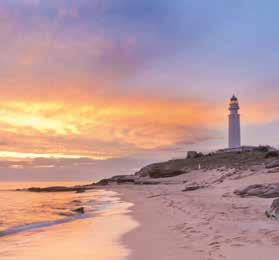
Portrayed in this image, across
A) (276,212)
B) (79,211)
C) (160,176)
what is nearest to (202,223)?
(276,212)

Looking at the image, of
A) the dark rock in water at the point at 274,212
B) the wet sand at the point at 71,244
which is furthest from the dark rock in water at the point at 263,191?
the wet sand at the point at 71,244

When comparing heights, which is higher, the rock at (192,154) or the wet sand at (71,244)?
the rock at (192,154)

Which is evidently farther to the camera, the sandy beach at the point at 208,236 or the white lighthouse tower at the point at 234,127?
the white lighthouse tower at the point at 234,127

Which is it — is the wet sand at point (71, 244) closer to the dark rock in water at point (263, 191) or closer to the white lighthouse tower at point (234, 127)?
the dark rock in water at point (263, 191)

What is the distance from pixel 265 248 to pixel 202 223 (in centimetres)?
404

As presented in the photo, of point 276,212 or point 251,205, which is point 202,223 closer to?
point 276,212

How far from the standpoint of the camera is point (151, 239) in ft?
34.4

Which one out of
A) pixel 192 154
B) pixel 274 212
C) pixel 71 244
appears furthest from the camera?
pixel 192 154

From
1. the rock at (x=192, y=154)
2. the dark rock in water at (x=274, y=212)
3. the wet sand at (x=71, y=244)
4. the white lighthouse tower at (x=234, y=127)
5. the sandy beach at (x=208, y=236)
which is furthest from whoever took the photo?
the white lighthouse tower at (x=234, y=127)

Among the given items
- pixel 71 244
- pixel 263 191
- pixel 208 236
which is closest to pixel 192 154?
pixel 263 191

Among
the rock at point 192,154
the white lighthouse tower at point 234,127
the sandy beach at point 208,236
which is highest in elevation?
the white lighthouse tower at point 234,127

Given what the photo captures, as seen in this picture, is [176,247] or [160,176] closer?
[176,247]

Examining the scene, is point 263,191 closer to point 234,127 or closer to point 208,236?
point 208,236

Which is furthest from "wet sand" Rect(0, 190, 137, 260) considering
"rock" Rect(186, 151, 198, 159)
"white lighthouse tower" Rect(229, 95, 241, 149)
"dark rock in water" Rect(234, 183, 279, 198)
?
"white lighthouse tower" Rect(229, 95, 241, 149)
